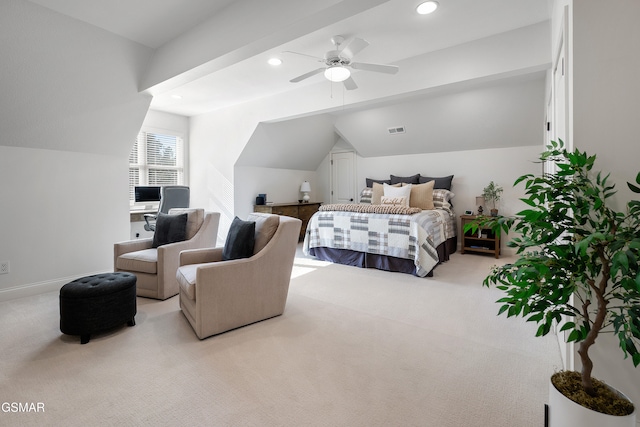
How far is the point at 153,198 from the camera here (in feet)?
17.7

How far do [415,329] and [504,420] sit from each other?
3.29 feet

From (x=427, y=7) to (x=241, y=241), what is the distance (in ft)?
8.44

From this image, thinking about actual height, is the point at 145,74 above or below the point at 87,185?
above

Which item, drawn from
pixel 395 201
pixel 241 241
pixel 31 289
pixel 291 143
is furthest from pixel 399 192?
pixel 31 289

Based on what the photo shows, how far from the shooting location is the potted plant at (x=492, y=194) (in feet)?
17.1

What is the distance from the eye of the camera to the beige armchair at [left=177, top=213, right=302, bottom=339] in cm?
228

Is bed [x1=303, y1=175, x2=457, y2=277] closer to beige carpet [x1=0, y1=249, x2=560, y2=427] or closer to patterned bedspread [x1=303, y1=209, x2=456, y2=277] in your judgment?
patterned bedspread [x1=303, y1=209, x2=456, y2=277]

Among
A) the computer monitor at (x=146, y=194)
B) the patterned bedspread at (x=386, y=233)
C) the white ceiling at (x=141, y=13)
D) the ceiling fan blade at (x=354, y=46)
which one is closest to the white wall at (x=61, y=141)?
the white ceiling at (x=141, y=13)

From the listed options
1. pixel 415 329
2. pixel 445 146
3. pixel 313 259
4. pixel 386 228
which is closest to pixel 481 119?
pixel 445 146

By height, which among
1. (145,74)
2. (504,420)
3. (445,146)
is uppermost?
(145,74)

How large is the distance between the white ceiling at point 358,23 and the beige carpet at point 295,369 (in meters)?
2.36

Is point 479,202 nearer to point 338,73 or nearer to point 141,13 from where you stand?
point 338,73

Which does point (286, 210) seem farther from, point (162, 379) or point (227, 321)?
point (162, 379)

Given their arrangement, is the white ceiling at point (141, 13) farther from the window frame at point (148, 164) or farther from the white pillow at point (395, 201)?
the white pillow at point (395, 201)
